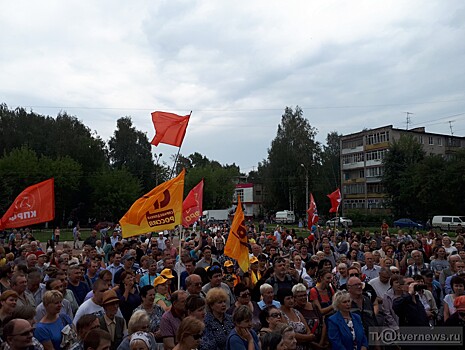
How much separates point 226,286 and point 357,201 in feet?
231

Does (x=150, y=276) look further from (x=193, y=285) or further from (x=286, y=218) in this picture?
(x=286, y=218)

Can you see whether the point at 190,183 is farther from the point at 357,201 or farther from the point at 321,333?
the point at 321,333

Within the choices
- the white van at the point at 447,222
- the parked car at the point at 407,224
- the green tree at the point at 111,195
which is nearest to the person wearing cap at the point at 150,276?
the white van at the point at 447,222

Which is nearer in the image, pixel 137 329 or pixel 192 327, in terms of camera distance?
pixel 192 327

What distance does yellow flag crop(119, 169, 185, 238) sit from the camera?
8.40 m

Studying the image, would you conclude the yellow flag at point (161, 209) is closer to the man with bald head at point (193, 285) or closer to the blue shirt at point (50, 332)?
the man with bald head at point (193, 285)

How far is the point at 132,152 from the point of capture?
237 feet

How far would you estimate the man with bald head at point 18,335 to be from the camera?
3.96 meters

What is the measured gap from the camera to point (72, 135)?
61938mm

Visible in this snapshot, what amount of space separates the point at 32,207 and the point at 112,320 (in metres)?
6.69

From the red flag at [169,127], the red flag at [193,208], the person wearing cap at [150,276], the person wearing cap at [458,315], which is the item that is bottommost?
the person wearing cap at [458,315]

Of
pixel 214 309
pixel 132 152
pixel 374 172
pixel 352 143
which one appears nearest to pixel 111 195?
pixel 132 152

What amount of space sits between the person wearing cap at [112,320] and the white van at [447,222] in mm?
43338

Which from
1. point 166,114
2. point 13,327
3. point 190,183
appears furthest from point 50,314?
point 190,183
